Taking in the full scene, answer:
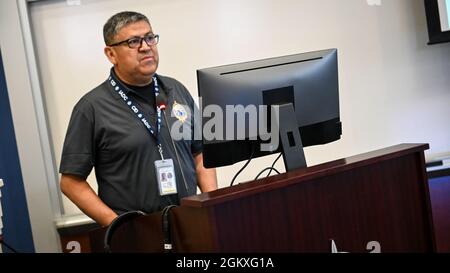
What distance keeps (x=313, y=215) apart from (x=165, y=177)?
0.80 meters

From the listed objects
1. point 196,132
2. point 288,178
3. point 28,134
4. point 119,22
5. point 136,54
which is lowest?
point 288,178

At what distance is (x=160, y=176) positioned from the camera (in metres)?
2.07

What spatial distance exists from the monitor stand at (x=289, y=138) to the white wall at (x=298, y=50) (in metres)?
1.27

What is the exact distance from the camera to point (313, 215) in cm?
143

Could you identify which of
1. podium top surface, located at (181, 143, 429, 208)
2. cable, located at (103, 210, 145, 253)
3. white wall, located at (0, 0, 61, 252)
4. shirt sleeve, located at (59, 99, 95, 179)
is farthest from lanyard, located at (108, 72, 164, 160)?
white wall, located at (0, 0, 61, 252)

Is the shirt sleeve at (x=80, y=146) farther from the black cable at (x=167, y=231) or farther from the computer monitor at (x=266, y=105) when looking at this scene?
the black cable at (x=167, y=231)

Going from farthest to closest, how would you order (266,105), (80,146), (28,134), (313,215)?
(28,134) → (80,146) → (266,105) → (313,215)

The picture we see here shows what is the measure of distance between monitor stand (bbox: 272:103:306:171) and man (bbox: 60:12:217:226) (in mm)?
541

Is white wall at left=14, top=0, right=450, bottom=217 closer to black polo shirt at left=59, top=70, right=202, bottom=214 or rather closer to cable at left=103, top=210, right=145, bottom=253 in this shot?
black polo shirt at left=59, top=70, right=202, bottom=214

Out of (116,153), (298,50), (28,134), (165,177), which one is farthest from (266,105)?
(28,134)

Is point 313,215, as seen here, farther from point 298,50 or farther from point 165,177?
point 298,50

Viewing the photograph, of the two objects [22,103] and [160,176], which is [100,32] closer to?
[22,103]

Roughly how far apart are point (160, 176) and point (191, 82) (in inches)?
40.4
